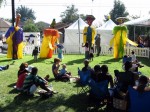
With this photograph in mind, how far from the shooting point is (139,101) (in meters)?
7.22

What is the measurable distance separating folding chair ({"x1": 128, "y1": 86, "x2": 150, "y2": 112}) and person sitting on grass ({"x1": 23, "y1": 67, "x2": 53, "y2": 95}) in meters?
3.12

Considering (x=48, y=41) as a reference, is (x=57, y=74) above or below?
below

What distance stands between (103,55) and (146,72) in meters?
8.09

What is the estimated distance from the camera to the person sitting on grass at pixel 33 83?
9430mm

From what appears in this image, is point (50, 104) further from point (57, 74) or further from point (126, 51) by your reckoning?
point (126, 51)

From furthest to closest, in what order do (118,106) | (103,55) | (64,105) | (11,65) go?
(103,55) → (11,65) → (64,105) → (118,106)

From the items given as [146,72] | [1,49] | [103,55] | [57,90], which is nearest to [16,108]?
[57,90]

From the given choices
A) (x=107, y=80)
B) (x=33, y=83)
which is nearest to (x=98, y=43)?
(x=33, y=83)

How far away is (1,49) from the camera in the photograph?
110ft

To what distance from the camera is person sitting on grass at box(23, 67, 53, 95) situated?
943 cm

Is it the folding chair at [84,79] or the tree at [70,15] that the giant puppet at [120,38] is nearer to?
the folding chair at [84,79]

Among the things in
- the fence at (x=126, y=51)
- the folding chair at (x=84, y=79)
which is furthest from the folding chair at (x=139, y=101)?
the fence at (x=126, y=51)

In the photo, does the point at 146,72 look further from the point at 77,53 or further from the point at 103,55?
the point at 77,53

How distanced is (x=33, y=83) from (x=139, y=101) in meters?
3.67
